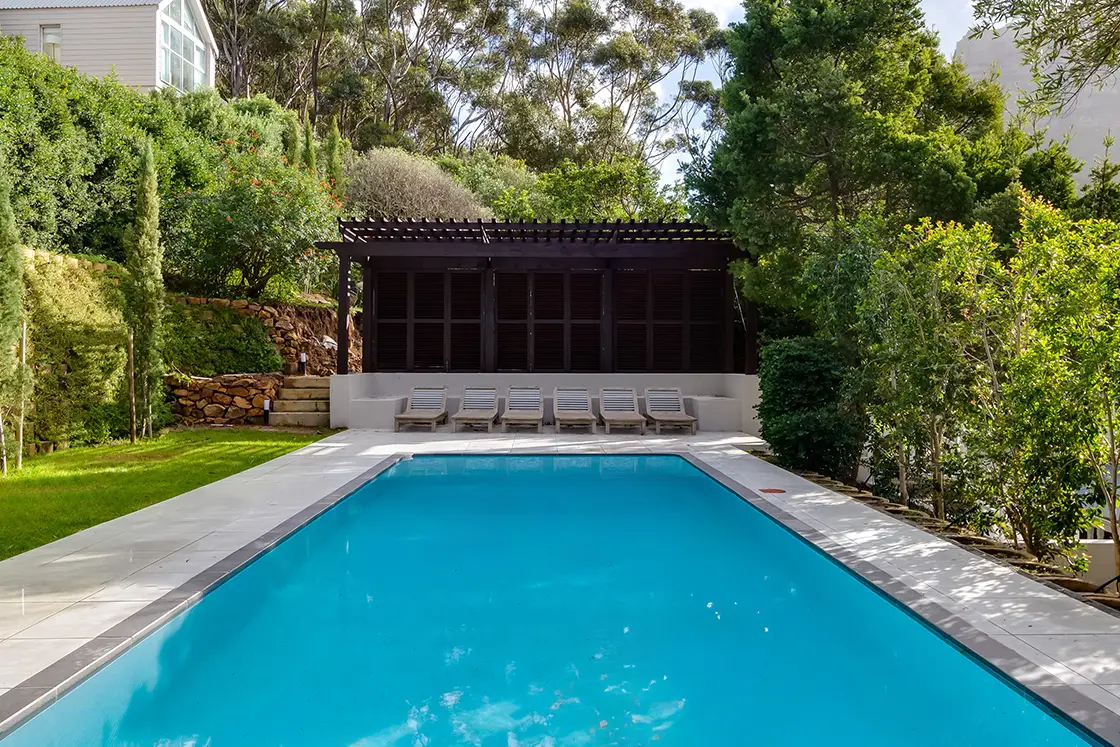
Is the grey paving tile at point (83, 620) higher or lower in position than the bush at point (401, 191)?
lower

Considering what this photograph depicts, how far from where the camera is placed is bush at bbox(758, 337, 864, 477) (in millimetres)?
9312

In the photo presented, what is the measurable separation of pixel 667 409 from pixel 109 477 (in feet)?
32.5

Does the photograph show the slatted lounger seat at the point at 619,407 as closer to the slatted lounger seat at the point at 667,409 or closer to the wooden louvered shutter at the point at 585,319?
the slatted lounger seat at the point at 667,409

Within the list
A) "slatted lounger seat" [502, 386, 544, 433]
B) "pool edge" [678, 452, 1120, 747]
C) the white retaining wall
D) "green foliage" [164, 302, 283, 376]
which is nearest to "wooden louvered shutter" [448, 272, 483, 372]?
the white retaining wall

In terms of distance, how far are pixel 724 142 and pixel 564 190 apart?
12507 millimetres

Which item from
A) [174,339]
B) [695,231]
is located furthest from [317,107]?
[695,231]

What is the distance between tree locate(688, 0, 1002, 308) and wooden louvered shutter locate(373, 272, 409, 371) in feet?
24.2

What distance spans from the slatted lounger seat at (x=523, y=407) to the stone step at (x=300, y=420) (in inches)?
141

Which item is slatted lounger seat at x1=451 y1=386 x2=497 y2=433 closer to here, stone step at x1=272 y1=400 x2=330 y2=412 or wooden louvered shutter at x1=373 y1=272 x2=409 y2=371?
wooden louvered shutter at x1=373 y1=272 x2=409 y2=371

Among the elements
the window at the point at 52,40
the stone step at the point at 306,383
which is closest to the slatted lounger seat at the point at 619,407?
the stone step at the point at 306,383

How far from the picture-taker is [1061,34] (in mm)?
6527

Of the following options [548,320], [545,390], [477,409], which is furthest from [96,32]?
[545,390]

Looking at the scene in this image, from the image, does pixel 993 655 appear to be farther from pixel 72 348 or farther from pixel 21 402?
pixel 72 348

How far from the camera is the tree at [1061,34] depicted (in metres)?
6.36
